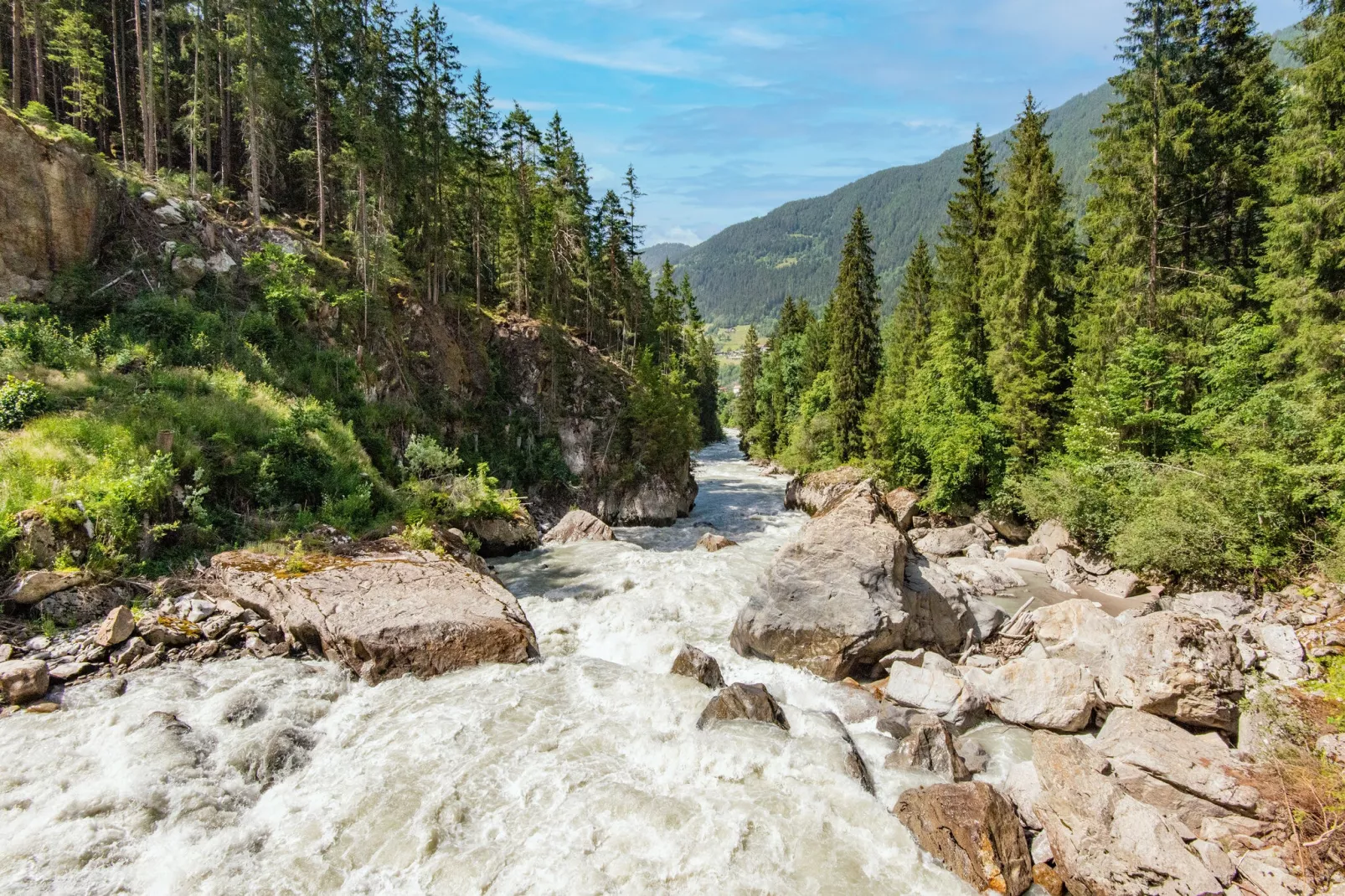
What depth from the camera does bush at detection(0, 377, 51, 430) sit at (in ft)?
42.5

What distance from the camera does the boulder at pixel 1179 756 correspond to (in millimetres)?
7934

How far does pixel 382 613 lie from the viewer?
11664 mm

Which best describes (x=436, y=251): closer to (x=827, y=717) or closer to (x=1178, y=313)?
(x=827, y=717)

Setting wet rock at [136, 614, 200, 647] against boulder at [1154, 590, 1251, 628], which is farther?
boulder at [1154, 590, 1251, 628]

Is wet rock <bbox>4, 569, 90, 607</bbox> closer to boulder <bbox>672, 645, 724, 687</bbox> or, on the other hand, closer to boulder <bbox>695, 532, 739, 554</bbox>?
boulder <bbox>672, 645, 724, 687</bbox>

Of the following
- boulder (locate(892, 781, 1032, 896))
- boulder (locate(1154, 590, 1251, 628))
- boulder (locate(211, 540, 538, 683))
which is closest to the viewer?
boulder (locate(892, 781, 1032, 896))

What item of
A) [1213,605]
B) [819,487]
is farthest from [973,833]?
[819,487]

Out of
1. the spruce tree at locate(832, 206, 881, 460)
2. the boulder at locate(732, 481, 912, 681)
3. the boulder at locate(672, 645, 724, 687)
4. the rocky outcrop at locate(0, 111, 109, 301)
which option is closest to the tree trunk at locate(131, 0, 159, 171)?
the rocky outcrop at locate(0, 111, 109, 301)

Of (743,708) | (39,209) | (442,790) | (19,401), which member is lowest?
(743,708)

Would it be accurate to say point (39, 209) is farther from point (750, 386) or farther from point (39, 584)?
point (750, 386)

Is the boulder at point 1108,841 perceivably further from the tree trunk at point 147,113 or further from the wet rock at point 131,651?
the tree trunk at point 147,113

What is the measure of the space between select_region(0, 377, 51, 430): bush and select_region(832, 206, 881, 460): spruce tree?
36.0 metres

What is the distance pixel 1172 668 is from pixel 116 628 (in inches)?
728

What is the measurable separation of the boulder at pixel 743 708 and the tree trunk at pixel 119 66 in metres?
34.9
